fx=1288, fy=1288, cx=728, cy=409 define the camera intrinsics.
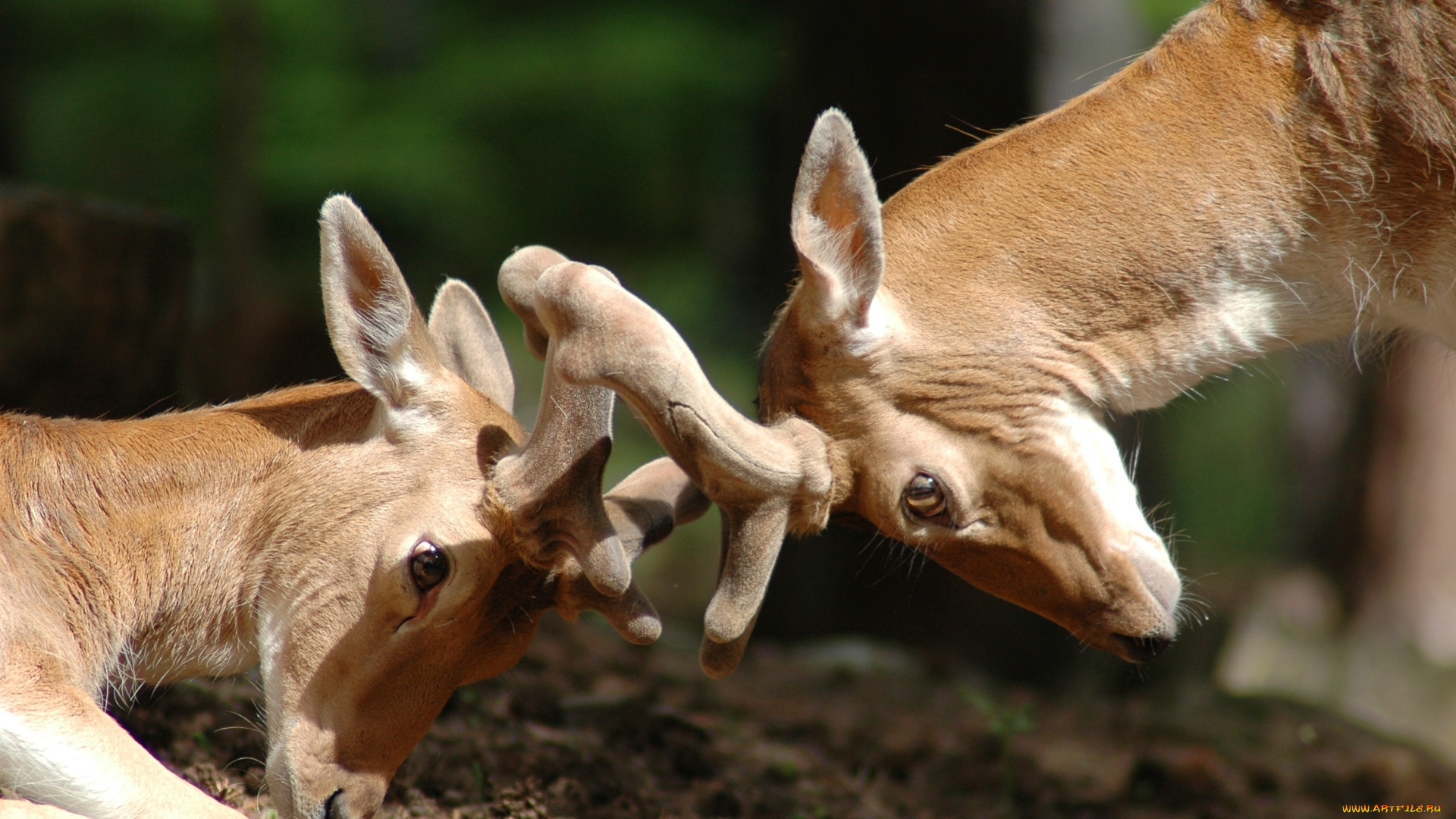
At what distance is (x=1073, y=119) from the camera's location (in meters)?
4.04

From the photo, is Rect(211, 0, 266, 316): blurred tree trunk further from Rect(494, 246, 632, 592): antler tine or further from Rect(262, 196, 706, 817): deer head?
Rect(494, 246, 632, 592): antler tine

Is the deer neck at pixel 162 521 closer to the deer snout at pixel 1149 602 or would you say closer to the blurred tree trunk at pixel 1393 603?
the deer snout at pixel 1149 602

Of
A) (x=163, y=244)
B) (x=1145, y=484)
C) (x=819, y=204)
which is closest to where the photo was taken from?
(x=819, y=204)

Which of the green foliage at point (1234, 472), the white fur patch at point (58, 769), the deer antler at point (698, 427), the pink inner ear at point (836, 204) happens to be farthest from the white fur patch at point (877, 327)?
the green foliage at point (1234, 472)

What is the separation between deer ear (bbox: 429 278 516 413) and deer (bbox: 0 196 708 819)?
0.22m

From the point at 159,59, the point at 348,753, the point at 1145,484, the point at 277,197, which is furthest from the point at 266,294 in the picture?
the point at 348,753

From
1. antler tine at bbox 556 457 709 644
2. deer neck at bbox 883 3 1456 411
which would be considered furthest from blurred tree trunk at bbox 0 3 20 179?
deer neck at bbox 883 3 1456 411

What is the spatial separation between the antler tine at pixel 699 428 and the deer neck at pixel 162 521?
3.24 feet

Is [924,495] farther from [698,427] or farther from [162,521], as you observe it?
[162,521]

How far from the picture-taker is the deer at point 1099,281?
378 centimetres

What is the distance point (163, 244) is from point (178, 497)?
2302 millimetres

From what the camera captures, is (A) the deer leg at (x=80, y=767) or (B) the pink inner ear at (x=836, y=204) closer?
(A) the deer leg at (x=80, y=767)

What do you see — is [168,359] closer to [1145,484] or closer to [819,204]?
[819,204]

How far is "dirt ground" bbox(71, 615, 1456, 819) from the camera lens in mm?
4449
